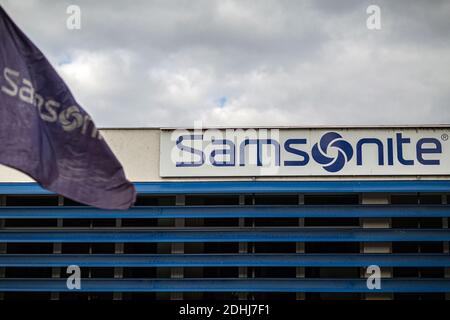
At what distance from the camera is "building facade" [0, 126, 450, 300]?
1418 cm

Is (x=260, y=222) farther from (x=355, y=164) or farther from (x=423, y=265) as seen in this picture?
(x=423, y=265)

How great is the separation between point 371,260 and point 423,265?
1.25 metres

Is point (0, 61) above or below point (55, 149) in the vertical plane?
above

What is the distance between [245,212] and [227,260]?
1264 millimetres

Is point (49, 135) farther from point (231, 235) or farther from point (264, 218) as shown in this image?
point (264, 218)

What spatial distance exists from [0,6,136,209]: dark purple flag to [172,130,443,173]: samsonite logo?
8345 mm

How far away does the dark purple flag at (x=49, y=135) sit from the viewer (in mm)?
5520

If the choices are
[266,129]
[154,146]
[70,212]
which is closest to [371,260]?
[266,129]

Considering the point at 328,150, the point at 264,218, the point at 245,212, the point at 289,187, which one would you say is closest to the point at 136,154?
the point at 245,212

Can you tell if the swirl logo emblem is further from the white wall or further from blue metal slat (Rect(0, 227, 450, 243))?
blue metal slat (Rect(0, 227, 450, 243))

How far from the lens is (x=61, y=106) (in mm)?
5938

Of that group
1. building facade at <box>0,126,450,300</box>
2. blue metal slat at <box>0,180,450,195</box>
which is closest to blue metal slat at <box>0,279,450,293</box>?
building facade at <box>0,126,450,300</box>

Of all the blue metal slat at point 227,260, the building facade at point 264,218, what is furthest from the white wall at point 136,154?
the blue metal slat at point 227,260

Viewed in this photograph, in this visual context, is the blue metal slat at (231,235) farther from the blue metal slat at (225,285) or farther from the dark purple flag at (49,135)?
the dark purple flag at (49,135)
